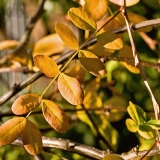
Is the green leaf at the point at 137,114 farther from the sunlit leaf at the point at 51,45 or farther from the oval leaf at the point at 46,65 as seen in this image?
the sunlit leaf at the point at 51,45

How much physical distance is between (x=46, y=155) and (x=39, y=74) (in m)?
0.16

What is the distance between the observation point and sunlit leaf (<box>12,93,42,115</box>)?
42 cm

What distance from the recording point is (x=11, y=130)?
0.42 metres

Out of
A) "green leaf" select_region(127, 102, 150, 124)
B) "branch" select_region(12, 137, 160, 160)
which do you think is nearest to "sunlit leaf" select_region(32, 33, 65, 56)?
"branch" select_region(12, 137, 160, 160)

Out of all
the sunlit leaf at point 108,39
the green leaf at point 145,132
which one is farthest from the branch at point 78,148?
the sunlit leaf at point 108,39

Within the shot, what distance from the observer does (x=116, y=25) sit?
0.58m

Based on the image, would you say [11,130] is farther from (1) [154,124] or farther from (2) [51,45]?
(2) [51,45]

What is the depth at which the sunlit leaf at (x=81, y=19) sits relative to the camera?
1.43 ft

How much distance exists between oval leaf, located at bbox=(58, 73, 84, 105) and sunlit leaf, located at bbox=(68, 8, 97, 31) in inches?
2.3

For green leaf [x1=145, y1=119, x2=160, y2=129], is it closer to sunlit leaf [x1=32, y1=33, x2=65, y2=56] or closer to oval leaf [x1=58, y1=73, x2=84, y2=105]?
oval leaf [x1=58, y1=73, x2=84, y2=105]

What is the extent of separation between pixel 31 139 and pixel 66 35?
12 cm

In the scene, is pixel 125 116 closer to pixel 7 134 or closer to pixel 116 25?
pixel 116 25

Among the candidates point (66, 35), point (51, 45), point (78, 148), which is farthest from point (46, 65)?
point (51, 45)

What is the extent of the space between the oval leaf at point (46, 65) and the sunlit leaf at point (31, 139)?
59 mm
